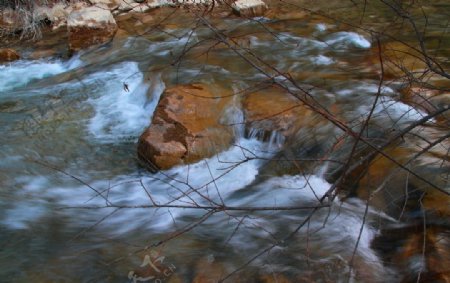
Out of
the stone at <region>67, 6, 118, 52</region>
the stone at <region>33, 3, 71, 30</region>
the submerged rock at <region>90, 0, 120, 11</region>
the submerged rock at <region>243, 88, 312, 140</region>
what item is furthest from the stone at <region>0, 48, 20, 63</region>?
the submerged rock at <region>243, 88, 312, 140</region>

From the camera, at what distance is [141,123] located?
5457 millimetres

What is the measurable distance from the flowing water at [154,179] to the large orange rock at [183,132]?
4.8 inches

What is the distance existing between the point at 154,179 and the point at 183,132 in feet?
2.61

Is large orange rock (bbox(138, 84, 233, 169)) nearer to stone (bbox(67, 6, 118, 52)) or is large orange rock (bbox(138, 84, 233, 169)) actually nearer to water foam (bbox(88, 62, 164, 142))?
water foam (bbox(88, 62, 164, 142))

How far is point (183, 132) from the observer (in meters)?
4.60

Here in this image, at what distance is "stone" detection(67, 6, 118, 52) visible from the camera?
786cm

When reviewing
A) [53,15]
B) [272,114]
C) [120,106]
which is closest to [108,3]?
[53,15]

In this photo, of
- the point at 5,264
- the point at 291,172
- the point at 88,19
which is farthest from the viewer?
the point at 88,19

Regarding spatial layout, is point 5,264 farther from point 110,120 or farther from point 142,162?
point 110,120

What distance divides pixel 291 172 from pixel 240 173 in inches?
18.7

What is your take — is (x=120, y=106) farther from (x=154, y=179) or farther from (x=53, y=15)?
(x=53, y=15)

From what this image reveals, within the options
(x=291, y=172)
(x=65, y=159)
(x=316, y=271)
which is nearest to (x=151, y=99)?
(x=65, y=159)

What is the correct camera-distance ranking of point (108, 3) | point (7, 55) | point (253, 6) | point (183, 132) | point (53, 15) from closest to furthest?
point (183, 132)
point (7, 55)
point (253, 6)
point (53, 15)
point (108, 3)

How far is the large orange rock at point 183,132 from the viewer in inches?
176
